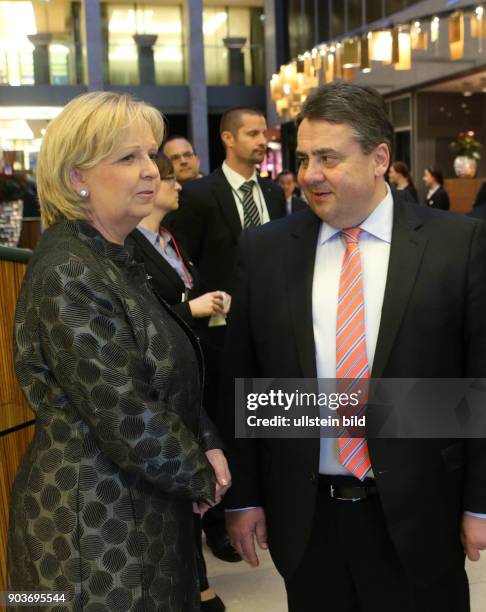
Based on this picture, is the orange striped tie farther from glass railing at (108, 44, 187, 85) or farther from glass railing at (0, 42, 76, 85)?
glass railing at (108, 44, 187, 85)

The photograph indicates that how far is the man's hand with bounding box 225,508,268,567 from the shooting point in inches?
76.2

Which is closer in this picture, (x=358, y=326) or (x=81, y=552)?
(x=81, y=552)

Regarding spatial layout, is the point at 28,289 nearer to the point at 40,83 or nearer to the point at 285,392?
the point at 285,392

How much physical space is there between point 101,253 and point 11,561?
2.37ft

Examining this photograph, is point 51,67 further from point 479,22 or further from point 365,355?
point 365,355

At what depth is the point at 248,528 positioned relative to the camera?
1938 millimetres

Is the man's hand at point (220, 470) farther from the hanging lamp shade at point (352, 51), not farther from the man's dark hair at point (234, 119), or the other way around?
the hanging lamp shade at point (352, 51)

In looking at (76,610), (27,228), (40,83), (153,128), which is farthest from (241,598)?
(40,83)

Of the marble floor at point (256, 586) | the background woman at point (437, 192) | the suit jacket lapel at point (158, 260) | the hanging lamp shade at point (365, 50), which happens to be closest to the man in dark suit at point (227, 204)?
the suit jacket lapel at point (158, 260)

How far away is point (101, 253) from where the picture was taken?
5.30ft

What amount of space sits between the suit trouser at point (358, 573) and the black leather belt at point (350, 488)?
19 millimetres

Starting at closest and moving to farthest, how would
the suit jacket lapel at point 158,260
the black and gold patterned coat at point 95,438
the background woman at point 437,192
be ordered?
the black and gold patterned coat at point 95,438 → the suit jacket lapel at point 158,260 → the background woman at point 437,192

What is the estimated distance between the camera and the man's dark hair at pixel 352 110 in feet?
5.84

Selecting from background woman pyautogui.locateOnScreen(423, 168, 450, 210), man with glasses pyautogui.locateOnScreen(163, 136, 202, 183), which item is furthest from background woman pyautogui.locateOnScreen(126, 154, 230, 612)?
background woman pyautogui.locateOnScreen(423, 168, 450, 210)
